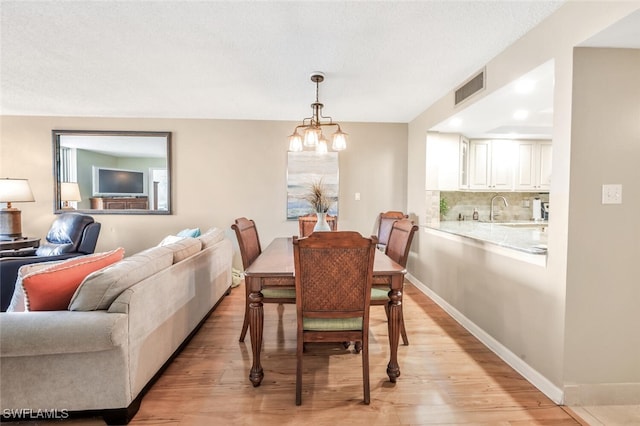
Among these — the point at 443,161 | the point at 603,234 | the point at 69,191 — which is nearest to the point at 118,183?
the point at 69,191

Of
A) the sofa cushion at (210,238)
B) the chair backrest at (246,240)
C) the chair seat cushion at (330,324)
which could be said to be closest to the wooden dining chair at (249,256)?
the chair backrest at (246,240)

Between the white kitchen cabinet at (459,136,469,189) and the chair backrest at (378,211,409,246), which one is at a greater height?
the white kitchen cabinet at (459,136,469,189)

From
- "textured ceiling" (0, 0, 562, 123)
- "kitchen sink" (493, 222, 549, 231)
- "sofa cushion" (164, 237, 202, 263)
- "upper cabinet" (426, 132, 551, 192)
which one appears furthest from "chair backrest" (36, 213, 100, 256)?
"kitchen sink" (493, 222, 549, 231)

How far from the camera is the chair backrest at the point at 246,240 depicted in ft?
7.67

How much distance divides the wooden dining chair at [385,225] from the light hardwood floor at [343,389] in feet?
4.30

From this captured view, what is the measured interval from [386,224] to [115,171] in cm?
394

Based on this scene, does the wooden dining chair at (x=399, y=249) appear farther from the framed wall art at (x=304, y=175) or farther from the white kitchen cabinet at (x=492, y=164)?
the white kitchen cabinet at (x=492, y=164)

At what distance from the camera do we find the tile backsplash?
4.43 m

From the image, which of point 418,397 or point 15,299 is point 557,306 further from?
point 15,299

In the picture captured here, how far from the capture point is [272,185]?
14.1ft

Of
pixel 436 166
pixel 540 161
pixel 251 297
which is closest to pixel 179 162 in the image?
pixel 251 297

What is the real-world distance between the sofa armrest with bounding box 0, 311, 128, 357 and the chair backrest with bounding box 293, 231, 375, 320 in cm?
96

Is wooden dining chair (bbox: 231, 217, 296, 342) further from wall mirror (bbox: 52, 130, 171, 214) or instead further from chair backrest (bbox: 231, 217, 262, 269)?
wall mirror (bbox: 52, 130, 171, 214)

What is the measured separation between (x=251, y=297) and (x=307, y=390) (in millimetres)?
674
